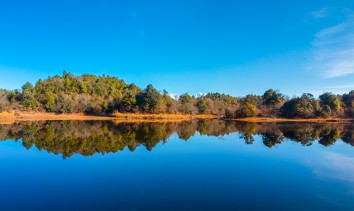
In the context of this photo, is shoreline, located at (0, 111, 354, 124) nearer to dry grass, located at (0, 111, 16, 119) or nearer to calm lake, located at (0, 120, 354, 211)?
dry grass, located at (0, 111, 16, 119)

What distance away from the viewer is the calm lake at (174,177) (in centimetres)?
1005

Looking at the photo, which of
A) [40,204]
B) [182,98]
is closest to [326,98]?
[182,98]

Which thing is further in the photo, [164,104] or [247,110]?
[164,104]

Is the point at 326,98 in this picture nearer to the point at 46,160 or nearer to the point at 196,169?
the point at 196,169

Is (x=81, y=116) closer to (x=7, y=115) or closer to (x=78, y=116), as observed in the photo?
(x=78, y=116)

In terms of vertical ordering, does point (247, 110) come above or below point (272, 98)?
below

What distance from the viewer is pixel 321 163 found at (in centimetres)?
1712

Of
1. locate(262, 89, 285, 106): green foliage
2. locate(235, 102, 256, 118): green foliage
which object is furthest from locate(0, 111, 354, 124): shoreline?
locate(262, 89, 285, 106): green foliage

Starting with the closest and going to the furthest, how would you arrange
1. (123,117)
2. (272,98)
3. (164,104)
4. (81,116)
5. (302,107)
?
(302,107) < (81,116) < (123,117) < (164,104) < (272,98)


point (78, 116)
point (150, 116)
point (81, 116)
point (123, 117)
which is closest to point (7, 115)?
point (78, 116)

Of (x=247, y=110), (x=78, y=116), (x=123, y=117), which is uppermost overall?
(x=247, y=110)

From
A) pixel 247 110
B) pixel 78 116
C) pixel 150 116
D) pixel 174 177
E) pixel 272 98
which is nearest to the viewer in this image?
pixel 174 177

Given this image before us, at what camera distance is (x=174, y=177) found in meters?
13.6

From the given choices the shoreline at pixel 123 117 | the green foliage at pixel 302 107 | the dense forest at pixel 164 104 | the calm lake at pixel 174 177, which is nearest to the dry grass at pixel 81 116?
the shoreline at pixel 123 117
